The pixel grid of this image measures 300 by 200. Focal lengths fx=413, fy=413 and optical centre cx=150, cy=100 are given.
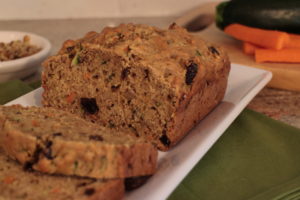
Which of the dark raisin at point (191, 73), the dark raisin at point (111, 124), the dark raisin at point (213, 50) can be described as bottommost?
the dark raisin at point (111, 124)

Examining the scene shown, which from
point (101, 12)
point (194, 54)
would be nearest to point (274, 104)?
point (194, 54)

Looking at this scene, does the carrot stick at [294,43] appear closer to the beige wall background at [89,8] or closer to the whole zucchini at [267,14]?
the whole zucchini at [267,14]

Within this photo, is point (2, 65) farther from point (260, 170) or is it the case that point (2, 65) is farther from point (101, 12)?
point (101, 12)

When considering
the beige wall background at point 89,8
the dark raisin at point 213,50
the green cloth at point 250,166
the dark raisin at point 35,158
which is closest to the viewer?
the dark raisin at point 35,158

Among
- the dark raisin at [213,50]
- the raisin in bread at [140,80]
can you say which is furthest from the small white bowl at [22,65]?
the dark raisin at [213,50]

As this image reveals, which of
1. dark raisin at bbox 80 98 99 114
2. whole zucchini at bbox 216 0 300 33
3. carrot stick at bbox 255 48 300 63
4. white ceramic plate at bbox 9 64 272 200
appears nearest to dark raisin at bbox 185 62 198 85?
white ceramic plate at bbox 9 64 272 200

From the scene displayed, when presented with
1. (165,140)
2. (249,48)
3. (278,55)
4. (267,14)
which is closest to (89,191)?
(165,140)

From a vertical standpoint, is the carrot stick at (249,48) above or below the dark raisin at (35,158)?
below
